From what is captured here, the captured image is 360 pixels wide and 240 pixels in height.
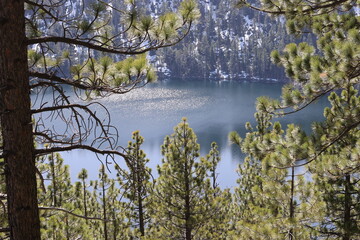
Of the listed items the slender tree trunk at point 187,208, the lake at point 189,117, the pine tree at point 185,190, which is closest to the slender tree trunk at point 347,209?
the pine tree at point 185,190

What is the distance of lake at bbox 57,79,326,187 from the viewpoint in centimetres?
3206

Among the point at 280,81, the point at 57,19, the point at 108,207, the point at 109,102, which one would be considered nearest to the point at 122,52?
the point at 57,19

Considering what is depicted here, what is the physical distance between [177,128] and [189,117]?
118 ft

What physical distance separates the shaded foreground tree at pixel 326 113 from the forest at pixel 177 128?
2 cm

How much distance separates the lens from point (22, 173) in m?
2.33

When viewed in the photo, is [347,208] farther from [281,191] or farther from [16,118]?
[16,118]

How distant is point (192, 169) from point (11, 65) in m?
7.55

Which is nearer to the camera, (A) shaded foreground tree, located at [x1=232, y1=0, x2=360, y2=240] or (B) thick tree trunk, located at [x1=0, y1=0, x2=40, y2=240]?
(B) thick tree trunk, located at [x1=0, y1=0, x2=40, y2=240]

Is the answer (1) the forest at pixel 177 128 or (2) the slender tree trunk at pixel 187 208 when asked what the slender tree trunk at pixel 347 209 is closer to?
(1) the forest at pixel 177 128

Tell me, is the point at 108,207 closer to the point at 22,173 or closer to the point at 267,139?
the point at 267,139

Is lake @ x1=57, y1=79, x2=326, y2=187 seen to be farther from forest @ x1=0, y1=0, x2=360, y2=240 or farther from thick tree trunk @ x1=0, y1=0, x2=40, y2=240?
thick tree trunk @ x1=0, y1=0, x2=40, y2=240

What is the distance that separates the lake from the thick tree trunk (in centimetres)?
2277

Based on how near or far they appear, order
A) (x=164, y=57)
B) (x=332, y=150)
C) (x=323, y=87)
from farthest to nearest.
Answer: (x=164, y=57) < (x=332, y=150) < (x=323, y=87)

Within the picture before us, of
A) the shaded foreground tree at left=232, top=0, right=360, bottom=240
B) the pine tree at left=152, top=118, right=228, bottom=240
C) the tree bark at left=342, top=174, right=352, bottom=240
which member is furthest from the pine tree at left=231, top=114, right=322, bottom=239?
the pine tree at left=152, top=118, right=228, bottom=240
